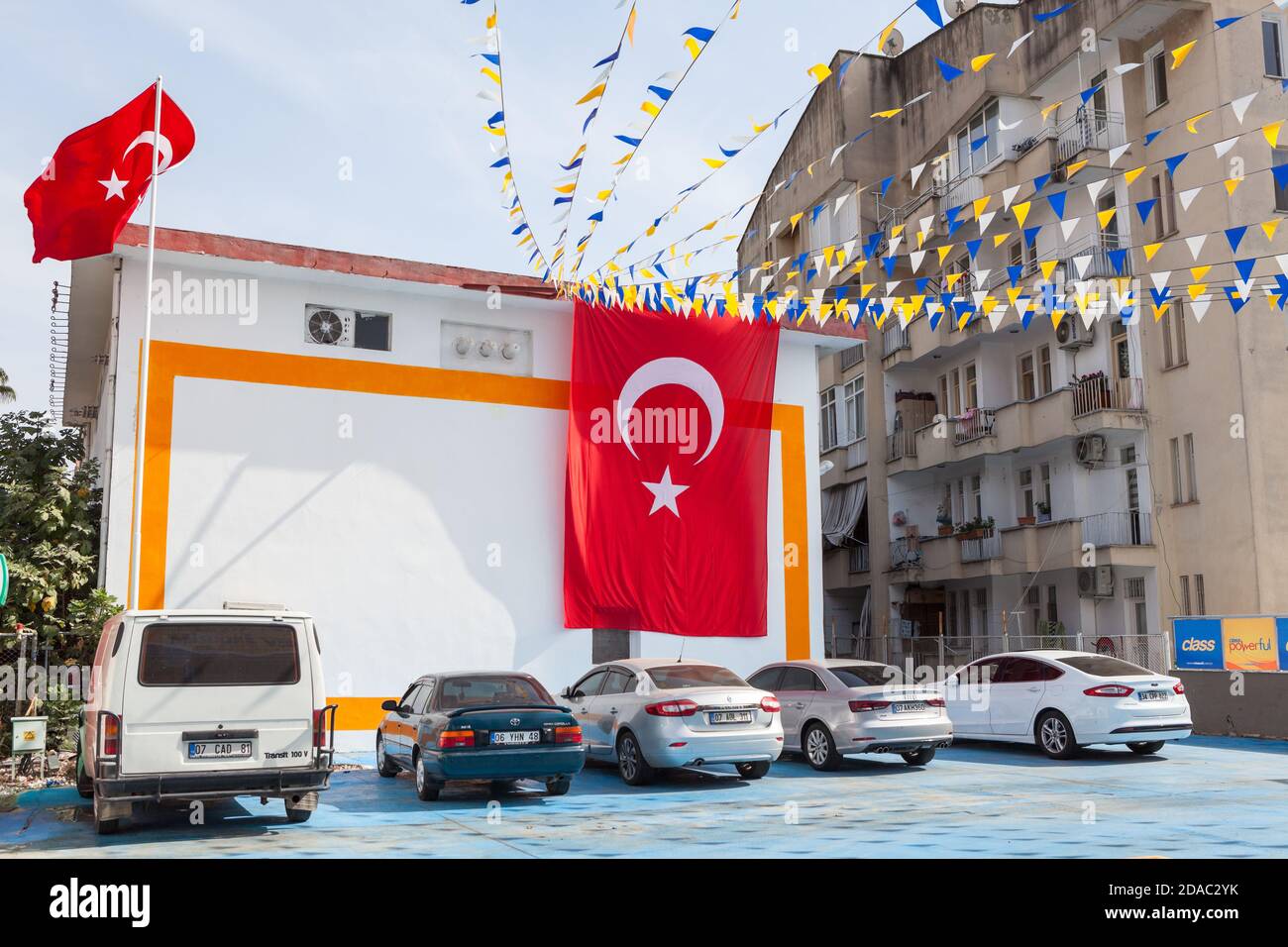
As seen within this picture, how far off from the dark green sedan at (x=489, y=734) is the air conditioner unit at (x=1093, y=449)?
18817 millimetres

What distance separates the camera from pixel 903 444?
3350cm

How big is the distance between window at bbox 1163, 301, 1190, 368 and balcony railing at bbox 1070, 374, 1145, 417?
0.81m

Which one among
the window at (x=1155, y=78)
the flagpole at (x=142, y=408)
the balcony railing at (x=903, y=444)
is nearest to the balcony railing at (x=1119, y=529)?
the balcony railing at (x=903, y=444)

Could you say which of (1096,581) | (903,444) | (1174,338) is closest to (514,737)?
(1096,581)

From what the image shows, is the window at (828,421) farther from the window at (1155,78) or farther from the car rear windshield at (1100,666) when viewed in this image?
the car rear windshield at (1100,666)

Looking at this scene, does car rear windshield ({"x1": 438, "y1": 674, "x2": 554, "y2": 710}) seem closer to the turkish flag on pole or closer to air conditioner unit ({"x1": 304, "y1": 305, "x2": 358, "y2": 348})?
the turkish flag on pole

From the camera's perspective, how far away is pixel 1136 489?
27000 mm

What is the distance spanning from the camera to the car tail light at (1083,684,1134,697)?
15.5m

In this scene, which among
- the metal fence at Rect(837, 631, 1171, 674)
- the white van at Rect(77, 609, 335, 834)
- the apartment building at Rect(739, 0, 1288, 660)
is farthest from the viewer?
the apartment building at Rect(739, 0, 1288, 660)

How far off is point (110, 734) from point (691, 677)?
272 inches

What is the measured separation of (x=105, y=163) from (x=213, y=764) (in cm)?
1003

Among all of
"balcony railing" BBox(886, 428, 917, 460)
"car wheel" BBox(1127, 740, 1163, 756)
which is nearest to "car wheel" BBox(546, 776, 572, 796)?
"car wheel" BBox(1127, 740, 1163, 756)

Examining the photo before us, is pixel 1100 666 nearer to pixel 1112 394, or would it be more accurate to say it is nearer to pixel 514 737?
pixel 514 737
